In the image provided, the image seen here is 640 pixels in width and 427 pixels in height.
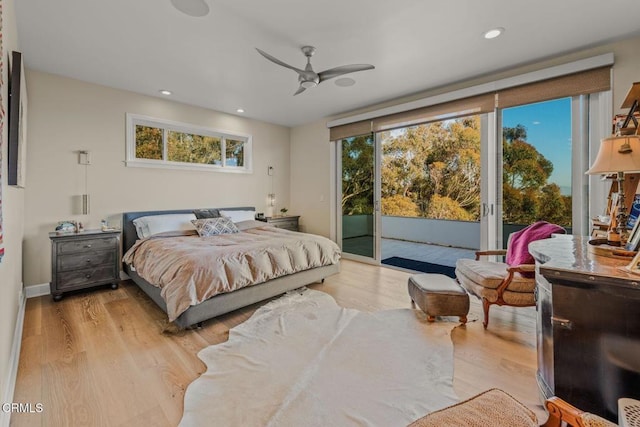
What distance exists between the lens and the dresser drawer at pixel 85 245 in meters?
3.18

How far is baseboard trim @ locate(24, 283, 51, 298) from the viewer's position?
327 cm

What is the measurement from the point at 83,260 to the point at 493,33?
16.6 feet

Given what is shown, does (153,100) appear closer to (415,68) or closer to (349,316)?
(415,68)

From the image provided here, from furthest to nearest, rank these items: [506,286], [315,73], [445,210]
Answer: [445,210], [315,73], [506,286]

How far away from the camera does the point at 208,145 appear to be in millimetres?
4949

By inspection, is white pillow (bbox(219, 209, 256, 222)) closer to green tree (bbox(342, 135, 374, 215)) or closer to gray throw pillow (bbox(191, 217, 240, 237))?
gray throw pillow (bbox(191, 217, 240, 237))

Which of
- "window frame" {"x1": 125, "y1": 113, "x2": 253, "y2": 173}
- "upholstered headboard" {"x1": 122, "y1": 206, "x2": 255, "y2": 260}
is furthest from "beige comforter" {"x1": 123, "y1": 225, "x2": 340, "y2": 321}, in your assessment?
"window frame" {"x1": 125, "y1": 113, "x2": 253, "y2": 173}

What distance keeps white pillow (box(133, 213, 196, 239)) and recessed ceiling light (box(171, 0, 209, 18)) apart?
2617 millimetres

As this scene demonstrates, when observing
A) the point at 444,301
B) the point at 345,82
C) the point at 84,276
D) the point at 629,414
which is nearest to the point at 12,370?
the point at 84,276

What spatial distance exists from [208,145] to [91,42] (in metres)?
2.26

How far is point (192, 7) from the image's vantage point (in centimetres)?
225

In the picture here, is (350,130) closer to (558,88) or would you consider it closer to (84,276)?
(558,88)

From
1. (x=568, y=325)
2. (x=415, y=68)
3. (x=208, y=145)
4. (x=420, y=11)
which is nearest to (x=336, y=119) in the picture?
(x=415, y=68)

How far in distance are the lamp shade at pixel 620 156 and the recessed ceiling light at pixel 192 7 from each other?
9.71 feet
